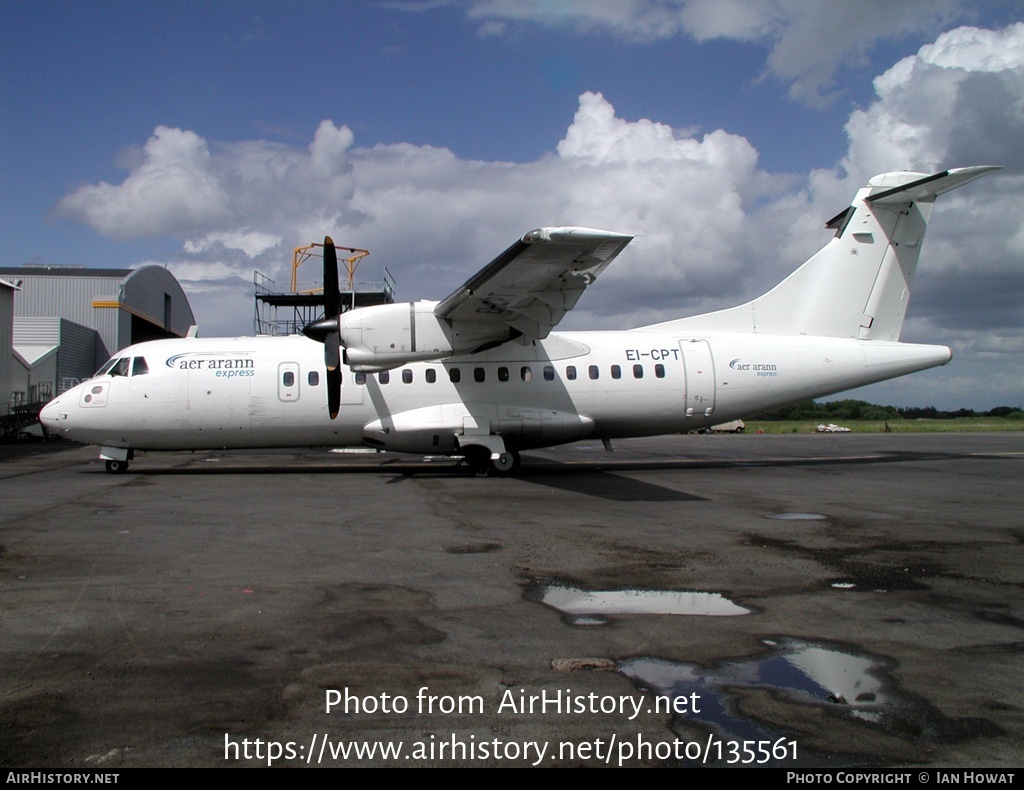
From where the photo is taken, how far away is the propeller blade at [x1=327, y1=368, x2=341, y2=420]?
14992 mm

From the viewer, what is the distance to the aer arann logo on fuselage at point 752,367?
17.1 m

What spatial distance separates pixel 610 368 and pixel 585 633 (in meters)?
12.1

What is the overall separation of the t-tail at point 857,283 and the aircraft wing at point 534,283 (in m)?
4.66

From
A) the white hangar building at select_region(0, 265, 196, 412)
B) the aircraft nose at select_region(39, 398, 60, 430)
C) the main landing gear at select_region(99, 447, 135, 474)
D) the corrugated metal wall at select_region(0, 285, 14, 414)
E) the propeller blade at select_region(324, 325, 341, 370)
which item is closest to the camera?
the propeller blade at select_region(324, 325, 341, 370)

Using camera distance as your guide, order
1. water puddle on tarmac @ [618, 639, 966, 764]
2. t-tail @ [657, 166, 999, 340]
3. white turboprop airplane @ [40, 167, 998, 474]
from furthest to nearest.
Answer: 1. t-tail @ [657, 166, 999, 340]
2. white turboprop airplane @ [40, 167, 998, 474]
3. water puddle on tarmac @ [618, 639, 966, 764]

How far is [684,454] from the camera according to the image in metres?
24.0

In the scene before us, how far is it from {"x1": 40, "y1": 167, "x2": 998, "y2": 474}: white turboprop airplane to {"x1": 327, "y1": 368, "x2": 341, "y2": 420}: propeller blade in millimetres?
32

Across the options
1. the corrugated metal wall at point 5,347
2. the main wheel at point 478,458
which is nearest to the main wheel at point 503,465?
the main wheel at point 478,458

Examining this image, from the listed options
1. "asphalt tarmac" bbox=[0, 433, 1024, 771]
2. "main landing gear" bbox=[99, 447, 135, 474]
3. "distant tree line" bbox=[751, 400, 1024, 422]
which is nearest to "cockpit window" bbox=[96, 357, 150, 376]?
"main landing gear" bbox=[99, 447, 135, 474]

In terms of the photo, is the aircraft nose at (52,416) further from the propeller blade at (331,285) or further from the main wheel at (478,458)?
the main wheel at (478,458)

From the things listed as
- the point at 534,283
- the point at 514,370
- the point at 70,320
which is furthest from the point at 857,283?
the point at 70,320

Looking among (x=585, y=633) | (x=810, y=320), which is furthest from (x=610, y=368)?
(x=585, y=633)

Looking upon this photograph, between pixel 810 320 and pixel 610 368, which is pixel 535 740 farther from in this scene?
pixel 810 320

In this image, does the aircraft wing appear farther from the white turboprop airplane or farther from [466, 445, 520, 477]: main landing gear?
[466, 445, 520, 477]: main landing gear
